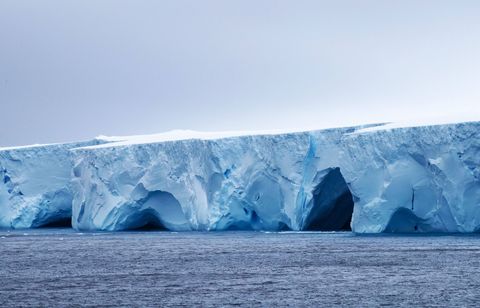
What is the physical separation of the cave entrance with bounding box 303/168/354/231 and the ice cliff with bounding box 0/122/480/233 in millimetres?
42

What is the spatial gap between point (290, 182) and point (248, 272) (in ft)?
30.8

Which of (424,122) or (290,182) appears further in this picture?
(290,182)

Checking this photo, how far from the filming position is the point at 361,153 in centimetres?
2350

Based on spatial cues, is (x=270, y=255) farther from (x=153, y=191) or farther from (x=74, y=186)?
(x=74, y=186)

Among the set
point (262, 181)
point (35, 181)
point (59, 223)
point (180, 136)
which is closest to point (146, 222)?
point (180, 136)

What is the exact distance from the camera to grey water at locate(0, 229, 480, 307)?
1273 centimetres

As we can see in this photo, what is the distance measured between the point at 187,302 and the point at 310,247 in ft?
30.7

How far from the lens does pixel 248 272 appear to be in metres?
16.3

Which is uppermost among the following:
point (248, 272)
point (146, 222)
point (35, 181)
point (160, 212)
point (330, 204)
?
point (35, 181)

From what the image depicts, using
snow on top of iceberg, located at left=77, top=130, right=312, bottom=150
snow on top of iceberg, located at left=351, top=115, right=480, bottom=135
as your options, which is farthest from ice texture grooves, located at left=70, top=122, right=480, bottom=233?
snow on top of iceberg, located at left=77, top=130, right=312, bottom=150

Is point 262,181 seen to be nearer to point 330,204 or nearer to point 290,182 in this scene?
point 290,182

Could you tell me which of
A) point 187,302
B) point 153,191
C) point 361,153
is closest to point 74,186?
point 153,191

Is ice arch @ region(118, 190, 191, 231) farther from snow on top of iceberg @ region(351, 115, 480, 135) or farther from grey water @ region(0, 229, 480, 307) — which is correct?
snow on top of iceberg @ region(351, 115, 480, 135)

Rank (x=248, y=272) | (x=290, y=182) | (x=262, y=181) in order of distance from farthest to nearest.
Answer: (x=262, y=181), (x=290, y=182), (x=248, y=272)
